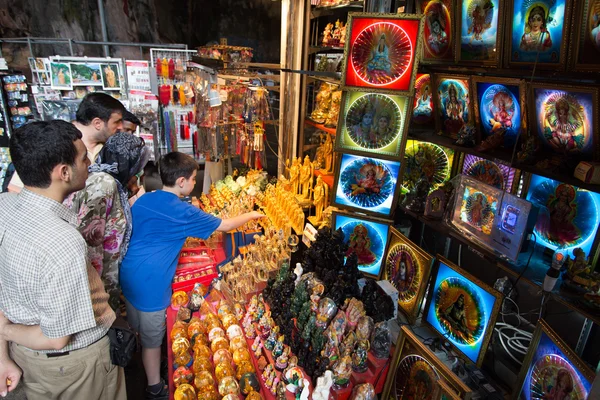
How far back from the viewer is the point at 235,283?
2.73 meters

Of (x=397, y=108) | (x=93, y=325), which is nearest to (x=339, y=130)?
(x=397, y=108)

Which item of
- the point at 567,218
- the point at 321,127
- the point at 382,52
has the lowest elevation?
the point at 567,218

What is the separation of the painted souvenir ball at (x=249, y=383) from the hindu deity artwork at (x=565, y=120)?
6.44 feet

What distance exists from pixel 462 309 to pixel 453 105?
53.2 inches

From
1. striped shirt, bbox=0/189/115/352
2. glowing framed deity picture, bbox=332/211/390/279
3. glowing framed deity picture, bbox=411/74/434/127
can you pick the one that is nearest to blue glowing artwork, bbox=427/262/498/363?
glowing framed deity picture, bbox=332/211/390/279

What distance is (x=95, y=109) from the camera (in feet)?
8.82

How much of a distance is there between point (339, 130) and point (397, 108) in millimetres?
446

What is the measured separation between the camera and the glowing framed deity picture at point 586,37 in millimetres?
1543

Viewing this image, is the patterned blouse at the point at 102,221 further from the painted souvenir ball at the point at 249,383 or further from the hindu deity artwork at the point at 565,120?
the hindu deity artwork at the point at 565,120

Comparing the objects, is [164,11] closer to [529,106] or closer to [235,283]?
[235,283]

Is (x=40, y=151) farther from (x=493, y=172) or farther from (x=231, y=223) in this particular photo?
(x=493, y=172)

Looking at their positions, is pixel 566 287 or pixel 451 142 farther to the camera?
pixel 451 142

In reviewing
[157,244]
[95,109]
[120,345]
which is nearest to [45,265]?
[120,345]

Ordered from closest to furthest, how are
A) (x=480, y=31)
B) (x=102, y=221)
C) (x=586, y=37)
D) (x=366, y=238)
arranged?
(x=586, y=37)
(x=480, y=31)
(x=102, y=221)
(x=366, y=238)
